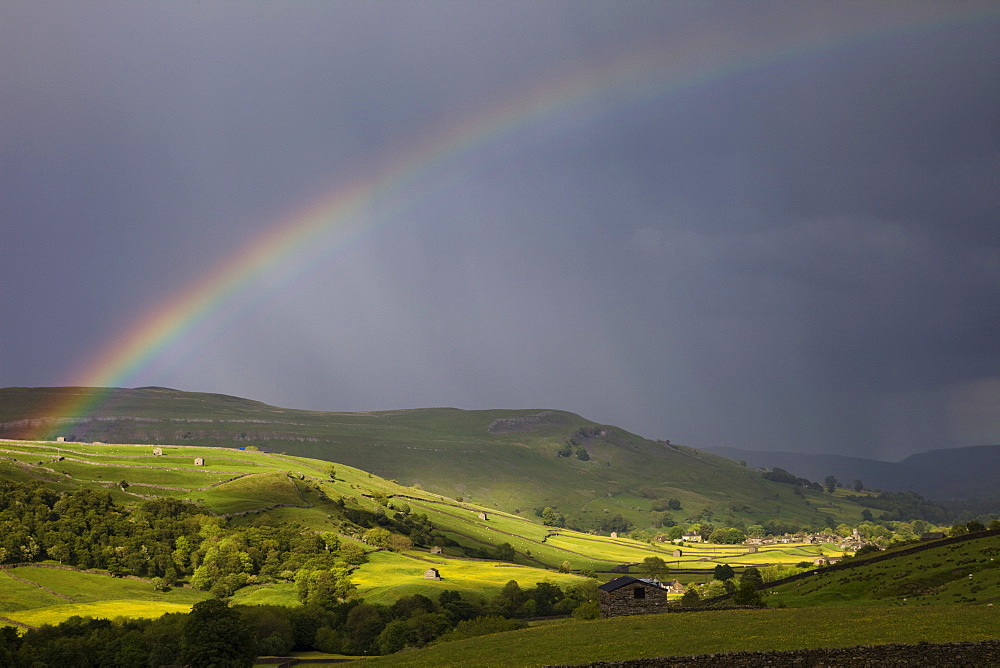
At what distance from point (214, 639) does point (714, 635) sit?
2522 inches

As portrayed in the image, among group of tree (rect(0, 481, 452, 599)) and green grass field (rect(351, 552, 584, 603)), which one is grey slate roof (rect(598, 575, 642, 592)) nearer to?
green grass field (rect(351, 552, 584, 603))

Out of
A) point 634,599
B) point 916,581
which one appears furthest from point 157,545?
point 916,581

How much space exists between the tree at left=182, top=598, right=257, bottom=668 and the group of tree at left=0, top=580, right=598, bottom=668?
0.12 metres

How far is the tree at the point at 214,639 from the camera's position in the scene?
86.2m

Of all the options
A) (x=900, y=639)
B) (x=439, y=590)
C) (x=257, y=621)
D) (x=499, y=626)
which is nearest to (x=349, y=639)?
(x=257, y=621)

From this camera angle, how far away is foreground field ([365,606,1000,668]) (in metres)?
43.7

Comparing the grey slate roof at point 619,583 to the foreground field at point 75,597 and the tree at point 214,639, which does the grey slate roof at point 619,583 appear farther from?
the foreground field at point 75,597

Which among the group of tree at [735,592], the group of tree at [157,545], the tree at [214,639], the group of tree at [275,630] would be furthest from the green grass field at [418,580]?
the tree at [214,639]

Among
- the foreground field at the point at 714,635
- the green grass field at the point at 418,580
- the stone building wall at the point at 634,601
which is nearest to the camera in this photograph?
the foreground field at the point at 714,635

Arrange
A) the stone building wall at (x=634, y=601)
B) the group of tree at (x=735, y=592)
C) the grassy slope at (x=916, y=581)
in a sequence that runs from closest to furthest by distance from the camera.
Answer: the stone building wall at (x=634, y=601) → the grassy slope at (x=916, y=581) → the group of tree at (x=735, y=592)

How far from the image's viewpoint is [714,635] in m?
49.5

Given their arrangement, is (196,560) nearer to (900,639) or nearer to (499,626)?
(499,626)

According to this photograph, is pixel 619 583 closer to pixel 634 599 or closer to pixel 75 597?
pixel 634 599

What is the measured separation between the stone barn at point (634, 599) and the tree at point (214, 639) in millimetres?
46505
